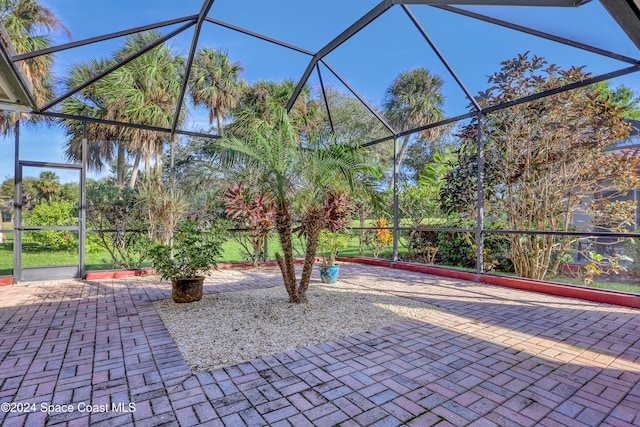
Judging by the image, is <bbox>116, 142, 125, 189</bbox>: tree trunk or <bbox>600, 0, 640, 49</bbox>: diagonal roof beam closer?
<bbox>600, 0, 640, 49</bbox>: diagonal roof beam

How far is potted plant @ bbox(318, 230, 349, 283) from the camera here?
19.1 ft

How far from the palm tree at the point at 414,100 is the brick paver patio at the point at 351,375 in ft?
35.8

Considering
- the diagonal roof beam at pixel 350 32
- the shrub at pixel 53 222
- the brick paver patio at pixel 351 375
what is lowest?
the brick paver patio at pixel 351 375

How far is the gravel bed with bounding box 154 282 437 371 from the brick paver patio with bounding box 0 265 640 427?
15cm

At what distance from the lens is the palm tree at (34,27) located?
668 centimetres

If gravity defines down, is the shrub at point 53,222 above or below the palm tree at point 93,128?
below

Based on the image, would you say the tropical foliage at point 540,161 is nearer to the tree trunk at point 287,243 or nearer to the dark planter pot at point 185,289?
the tree trunk at point 287,243

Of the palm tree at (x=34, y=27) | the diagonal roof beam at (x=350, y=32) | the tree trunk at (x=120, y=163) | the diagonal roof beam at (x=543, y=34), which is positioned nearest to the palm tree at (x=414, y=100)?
the diagonal roof beam at (x=350, y=32)

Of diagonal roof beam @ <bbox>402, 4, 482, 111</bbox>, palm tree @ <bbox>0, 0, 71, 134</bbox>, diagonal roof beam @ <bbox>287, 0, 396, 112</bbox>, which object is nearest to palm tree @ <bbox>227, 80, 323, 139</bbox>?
diagonal roof beam @ <bbox>287, 0, 396, 112</bbox>

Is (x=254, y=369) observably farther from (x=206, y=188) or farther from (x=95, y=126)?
(x=95, y=126)

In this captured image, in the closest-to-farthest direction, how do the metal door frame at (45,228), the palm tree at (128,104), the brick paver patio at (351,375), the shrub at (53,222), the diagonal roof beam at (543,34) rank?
the brick paver patio at (351,375) → the diagonal roof beam at (543,34) → the metal door frame at (45,228) → the shrub at (53,222) → the palm tree at (128,104)

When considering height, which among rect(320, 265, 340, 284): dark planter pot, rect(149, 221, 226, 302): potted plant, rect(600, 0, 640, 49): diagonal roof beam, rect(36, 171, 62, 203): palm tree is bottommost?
rect(320, 265, 340, 284): dark planter pot

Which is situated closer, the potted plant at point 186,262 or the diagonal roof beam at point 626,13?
the diagonal roof beam at point 626,13

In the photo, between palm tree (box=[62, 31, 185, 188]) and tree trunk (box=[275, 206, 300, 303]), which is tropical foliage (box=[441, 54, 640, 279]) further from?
palm tree (box=[62, 31, 185, 188])
